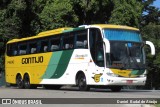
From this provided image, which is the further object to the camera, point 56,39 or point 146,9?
point 146,9

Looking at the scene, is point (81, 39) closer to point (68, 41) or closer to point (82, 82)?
A: point (68, 41)

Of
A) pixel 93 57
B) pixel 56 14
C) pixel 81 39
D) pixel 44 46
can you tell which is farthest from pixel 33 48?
pixel 56 14

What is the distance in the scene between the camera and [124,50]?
2395cm

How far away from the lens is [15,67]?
32.0 meters

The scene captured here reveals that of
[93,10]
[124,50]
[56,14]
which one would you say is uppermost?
[93,10]

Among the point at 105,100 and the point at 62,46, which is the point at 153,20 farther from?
the point at 105,100

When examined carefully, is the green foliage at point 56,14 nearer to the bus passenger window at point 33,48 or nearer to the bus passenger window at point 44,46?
the bus passenger window at point 33,48

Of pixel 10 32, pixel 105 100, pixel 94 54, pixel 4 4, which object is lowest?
pixel 105 100

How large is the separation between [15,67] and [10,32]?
864 centimetres

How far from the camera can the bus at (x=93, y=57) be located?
23.6 m

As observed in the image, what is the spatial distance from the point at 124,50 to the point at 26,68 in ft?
29.6

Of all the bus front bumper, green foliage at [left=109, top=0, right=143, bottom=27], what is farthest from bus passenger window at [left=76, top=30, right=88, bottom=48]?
green foliage at [left=109, top=0, right=143, bottom=27]

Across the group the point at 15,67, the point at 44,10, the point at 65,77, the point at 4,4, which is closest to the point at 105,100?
the point at 65,77

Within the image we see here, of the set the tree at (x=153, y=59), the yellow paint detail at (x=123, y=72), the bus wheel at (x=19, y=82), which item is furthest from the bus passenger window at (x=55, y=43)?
the tree at (x=153, y=59)
